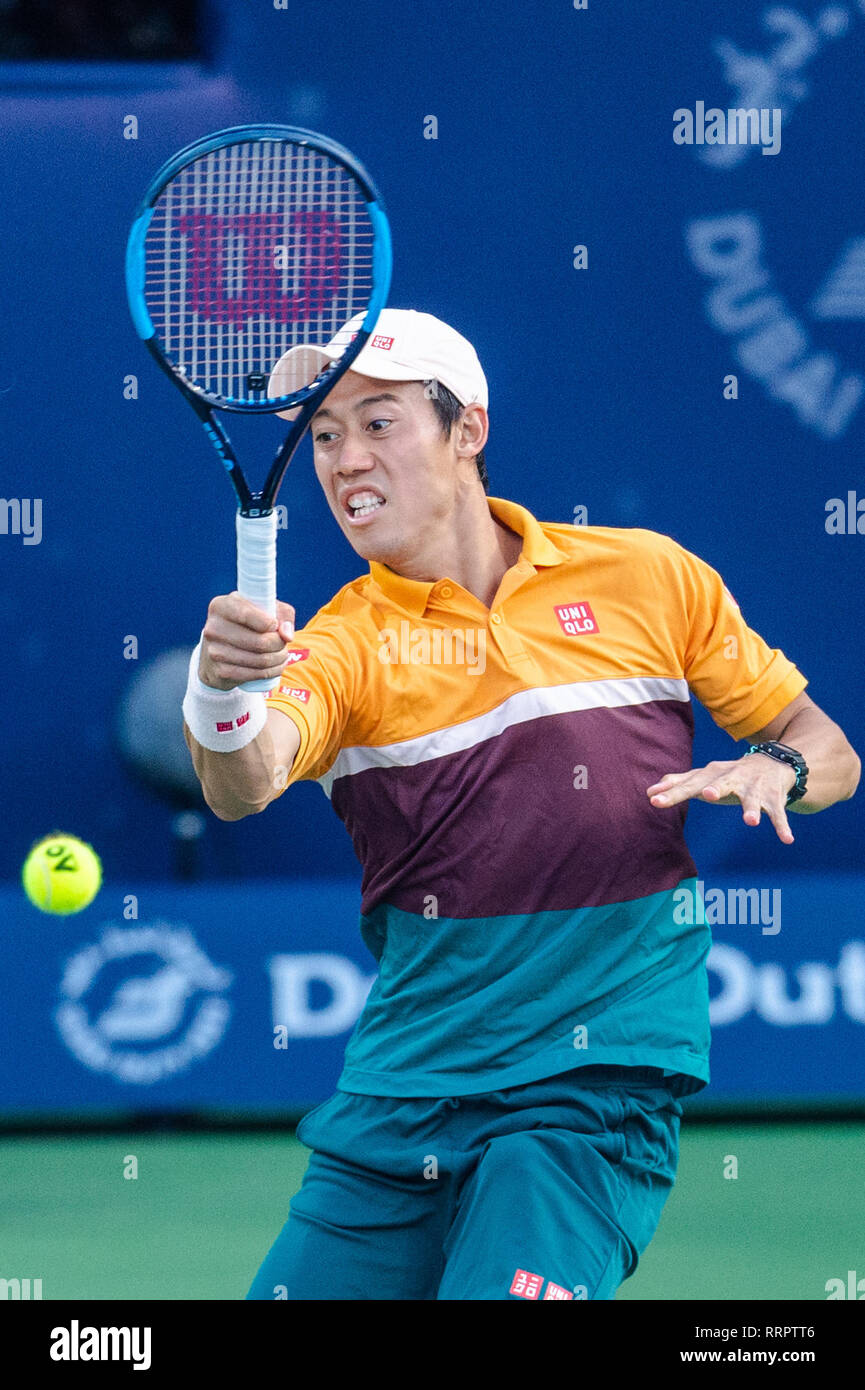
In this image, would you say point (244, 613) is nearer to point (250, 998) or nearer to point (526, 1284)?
point (526, 1284)

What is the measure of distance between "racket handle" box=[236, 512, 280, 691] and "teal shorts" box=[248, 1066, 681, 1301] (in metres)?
0.81

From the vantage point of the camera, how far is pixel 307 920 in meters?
5.49

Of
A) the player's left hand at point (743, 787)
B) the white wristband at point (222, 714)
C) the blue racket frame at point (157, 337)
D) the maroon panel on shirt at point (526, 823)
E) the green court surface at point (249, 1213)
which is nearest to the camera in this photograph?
the white wristband at point (222, 714)

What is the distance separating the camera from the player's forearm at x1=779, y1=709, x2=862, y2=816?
9.52 ft

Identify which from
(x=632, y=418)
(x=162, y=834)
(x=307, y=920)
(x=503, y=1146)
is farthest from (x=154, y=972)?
(x=503, y=1146)

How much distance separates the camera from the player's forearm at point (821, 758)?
2902mm

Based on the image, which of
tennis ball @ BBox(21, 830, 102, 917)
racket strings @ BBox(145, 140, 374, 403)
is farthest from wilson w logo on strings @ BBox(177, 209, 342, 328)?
tennis ball @ BBox(21, 830, 102, 917)

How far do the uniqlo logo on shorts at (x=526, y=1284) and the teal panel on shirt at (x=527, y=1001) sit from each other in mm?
269

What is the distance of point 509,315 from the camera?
6336mm

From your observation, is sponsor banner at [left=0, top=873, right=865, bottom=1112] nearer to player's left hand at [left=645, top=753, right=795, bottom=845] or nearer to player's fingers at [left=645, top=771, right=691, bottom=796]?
player's left hand at [left=645, top=753, right=795, bottom=845]

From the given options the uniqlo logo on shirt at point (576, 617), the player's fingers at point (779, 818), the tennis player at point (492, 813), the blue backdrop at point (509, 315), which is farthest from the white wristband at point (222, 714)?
the blue backdrop at point (509, 315)

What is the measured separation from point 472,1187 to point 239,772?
65 cm

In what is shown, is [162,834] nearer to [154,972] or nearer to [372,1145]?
[154,972]

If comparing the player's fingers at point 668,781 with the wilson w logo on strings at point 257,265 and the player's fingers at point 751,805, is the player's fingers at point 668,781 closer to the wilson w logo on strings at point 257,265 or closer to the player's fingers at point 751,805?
the player's fingers at point 751,805
